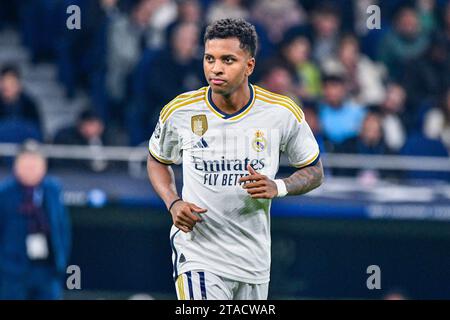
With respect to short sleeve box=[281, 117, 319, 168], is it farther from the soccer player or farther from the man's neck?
the man's neck

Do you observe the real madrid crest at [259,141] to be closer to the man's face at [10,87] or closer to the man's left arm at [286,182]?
the man's left arm at [286,182]

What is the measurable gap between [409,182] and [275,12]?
113 inches

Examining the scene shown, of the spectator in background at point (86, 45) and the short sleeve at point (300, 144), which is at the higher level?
the spectator in background at point (86, 45)

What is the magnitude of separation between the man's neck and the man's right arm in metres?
0.55

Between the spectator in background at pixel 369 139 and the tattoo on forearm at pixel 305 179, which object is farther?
Answer: the spectator in background at pixel 369 139

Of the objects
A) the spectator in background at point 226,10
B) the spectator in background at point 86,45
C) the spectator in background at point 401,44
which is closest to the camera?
the spectator in background at point 86,45

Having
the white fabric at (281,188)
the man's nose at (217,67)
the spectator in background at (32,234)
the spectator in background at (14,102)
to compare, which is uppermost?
the man's nose at (217,67)

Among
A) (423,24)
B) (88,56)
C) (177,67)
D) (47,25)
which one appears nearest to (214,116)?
(177,67)

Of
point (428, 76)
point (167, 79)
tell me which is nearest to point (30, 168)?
point (167, 79)

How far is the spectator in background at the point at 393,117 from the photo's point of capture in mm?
13688

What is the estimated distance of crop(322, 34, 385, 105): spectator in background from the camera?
560 inches

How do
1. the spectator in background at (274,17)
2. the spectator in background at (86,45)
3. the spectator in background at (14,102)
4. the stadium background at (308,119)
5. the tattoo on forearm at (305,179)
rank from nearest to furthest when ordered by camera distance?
the tattoo on forearm at (305,179), the stadium background at (308,119), the spectator in background at (14,102), the spectator in background at (86,45), the spectator in background at (274,17)

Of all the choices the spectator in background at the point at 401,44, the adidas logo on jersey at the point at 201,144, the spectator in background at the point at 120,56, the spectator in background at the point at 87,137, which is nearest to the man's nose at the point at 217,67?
the adidas logo on jersey at the point at 201,144
